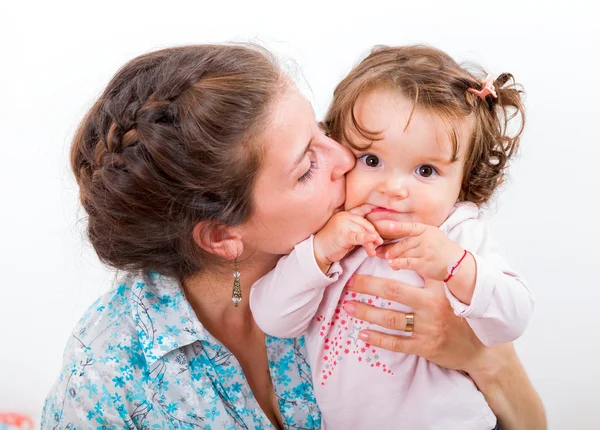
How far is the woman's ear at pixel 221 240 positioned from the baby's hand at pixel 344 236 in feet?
0.69

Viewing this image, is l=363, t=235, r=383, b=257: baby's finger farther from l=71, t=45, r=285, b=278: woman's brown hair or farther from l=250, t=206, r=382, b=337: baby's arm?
l=71, t=45, r=285, b=278: woman's brown hair

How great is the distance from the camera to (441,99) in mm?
1901

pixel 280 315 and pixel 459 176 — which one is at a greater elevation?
pixel 459 176

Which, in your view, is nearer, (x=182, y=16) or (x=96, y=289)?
(x=182, y=16)

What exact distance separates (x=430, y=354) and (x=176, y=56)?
1003mm

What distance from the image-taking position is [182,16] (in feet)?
10.7

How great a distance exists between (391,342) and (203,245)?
56 centimetres

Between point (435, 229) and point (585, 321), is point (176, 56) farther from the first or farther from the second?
point (585, 321)

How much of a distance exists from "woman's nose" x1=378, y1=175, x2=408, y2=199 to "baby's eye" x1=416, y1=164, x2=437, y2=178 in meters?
0.06

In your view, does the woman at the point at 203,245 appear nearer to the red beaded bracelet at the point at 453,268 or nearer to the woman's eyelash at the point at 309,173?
the woman's eyelash at the point at 309,173

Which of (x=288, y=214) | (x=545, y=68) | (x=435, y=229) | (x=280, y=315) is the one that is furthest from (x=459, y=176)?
(x=545, y=68)

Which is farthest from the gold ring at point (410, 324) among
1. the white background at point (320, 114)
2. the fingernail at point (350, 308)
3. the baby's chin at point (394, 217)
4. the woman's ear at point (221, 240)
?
the white background at point (320, 114)

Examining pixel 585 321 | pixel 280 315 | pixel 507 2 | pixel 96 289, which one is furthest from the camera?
pixel 96 289

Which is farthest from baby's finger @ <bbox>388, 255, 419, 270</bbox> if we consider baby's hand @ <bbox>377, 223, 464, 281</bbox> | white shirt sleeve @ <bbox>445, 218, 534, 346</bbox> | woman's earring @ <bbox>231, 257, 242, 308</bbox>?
woman's earring @ <bbox>231, 257, 242, 308</bbox>
